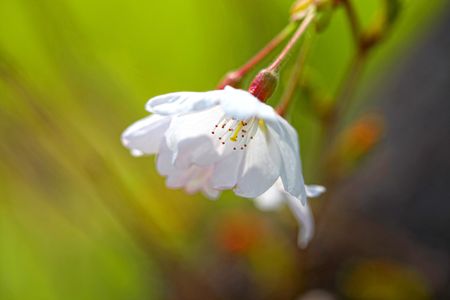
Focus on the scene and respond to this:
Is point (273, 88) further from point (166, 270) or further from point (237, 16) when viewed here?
point (237, 16)

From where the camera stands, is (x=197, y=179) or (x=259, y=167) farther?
(x=197, y=179)

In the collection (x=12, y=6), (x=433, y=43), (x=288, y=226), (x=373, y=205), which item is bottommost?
(x=373, y=205)

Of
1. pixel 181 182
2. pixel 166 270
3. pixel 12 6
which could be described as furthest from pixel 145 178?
pixel 181 182

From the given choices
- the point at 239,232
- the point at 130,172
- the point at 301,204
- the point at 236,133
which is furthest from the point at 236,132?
the point at 130,172

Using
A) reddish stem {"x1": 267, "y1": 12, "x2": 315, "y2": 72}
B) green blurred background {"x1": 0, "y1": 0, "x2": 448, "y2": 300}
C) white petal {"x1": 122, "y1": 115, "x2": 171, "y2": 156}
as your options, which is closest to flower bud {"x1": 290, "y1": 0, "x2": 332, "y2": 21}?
reddish stem {"x1": 267, "y1": 12, "x2": 315, "y2": 72}

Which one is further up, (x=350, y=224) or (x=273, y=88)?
(x=273, y=88)

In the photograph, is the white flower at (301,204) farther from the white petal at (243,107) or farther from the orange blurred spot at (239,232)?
the orange blurred spot at (239,232)

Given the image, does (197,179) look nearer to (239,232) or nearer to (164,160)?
(164,160)
